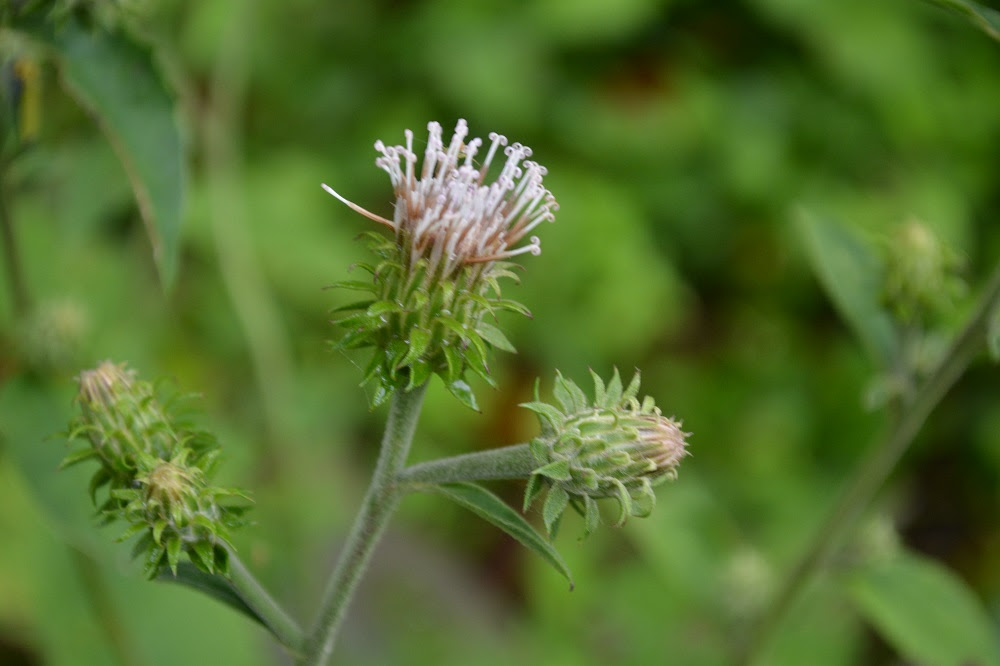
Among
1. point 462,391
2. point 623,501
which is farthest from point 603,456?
point 462,391

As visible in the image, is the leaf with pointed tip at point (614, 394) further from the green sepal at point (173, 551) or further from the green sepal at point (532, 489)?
the green sepal at point (173, 551)

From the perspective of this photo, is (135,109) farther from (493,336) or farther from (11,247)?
(493,336)

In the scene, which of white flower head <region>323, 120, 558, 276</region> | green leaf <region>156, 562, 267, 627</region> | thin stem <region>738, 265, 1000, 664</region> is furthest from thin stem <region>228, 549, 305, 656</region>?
thin stem <region>738, 265, 1000, 664</region>

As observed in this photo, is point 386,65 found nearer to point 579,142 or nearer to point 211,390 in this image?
point 579,142

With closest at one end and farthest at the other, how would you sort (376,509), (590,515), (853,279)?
(590,515) → (376,509) → (853,279)

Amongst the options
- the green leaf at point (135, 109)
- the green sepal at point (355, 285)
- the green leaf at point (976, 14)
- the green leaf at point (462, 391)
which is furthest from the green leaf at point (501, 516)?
the green leaf at point (976, 14)

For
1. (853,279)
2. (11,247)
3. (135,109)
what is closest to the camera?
(135,109)
